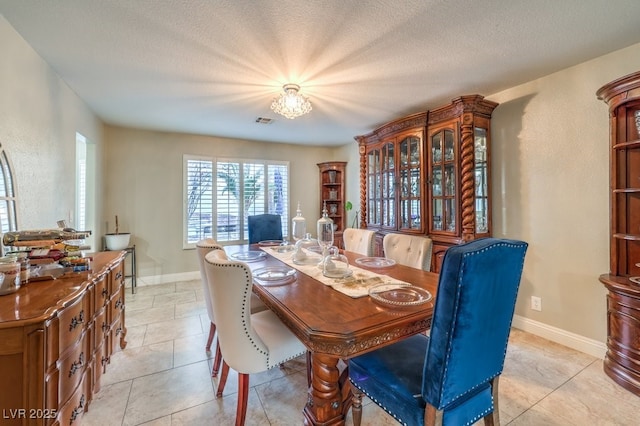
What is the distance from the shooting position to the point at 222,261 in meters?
1.34

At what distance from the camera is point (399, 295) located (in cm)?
148

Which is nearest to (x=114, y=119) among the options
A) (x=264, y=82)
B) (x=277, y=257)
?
(x=264, y=82)

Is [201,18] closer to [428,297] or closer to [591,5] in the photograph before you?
[428,297]

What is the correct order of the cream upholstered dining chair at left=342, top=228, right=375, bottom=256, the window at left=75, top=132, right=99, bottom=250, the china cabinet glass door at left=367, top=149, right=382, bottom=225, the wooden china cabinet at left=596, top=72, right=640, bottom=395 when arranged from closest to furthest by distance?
the wooden china cabinet at left=596, top=72, right=640, bottom=395 < the cream upholstered dining chair at left=342, top=228, right=375, bottom=256 < the window at left=75, top=132, right=99, bottom=250 < the china cabinet glass door at left=367, top=149, right=382, bottom=225

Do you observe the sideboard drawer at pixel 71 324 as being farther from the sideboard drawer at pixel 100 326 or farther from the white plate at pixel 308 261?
the white plate at pixel 308 261

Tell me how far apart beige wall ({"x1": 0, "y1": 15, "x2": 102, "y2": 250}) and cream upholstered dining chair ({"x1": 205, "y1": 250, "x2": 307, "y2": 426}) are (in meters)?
1.54

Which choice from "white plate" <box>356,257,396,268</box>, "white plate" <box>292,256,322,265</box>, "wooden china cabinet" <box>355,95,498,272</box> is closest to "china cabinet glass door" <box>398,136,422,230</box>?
"wooden china cabinet" <box>355,95,498,272</box>

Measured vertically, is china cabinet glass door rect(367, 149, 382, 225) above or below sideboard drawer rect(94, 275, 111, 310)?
above

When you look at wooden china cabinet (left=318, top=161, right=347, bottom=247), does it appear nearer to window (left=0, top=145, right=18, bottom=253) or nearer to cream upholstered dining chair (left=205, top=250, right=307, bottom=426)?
cream upholstered dining chair (left=205, top=250, right=307, bottom=426)

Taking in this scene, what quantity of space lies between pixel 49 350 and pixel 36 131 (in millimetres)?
1847

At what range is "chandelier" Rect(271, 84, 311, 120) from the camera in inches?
97.6

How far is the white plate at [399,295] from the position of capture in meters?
1.35

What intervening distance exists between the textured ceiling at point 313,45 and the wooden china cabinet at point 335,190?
2.27 metres

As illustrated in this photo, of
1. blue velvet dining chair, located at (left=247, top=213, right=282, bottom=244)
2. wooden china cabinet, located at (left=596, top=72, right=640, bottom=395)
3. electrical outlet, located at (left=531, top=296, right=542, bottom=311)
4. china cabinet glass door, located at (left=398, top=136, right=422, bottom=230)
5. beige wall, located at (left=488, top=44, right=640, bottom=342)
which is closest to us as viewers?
wooden china cabinet, located at (left=596, top=72, right=640, bottom=395)
